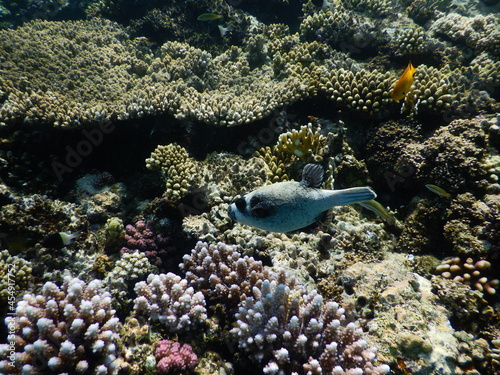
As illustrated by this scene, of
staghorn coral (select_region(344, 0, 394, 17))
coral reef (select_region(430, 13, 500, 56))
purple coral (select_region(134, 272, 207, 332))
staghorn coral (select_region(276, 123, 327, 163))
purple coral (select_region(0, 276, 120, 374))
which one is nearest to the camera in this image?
purple coral (select_region(0, 276, 120, 374))

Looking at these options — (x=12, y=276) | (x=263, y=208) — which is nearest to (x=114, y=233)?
(x=12, y=276)

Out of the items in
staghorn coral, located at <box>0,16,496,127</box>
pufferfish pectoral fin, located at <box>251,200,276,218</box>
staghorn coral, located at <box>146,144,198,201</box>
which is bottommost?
pufferfish pectoral fin, located at <box>251,200,276,218</box>

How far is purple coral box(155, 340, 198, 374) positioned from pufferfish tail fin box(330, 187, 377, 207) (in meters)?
2.17

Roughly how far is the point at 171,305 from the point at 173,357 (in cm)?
56

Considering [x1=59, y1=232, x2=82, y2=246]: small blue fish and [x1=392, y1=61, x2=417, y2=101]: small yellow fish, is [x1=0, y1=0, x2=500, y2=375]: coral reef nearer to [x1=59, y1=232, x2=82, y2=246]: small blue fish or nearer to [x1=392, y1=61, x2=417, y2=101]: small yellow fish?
[x1=59, y1=232, x2=82, y2=246]: small blue fish

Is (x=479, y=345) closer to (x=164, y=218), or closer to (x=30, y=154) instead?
(x=164, y=218)

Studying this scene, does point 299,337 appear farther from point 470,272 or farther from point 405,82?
point 405,82

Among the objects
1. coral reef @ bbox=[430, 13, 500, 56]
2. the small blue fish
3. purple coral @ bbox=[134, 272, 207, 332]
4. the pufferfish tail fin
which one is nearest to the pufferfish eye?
the pufferfish tail fin

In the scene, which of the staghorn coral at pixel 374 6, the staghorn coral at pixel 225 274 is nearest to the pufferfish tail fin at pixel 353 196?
the staghorn coral at pixel 225 274

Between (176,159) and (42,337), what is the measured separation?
3033 mm

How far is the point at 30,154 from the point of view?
4.61 metres

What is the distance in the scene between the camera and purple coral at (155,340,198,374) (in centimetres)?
248

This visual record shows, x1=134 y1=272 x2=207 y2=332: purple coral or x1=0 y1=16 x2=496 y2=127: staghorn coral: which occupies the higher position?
x1=0 y1=16 x2=496 y2=127: staghorn coral

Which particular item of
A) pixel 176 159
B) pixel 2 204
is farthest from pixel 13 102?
pixel 176 159
